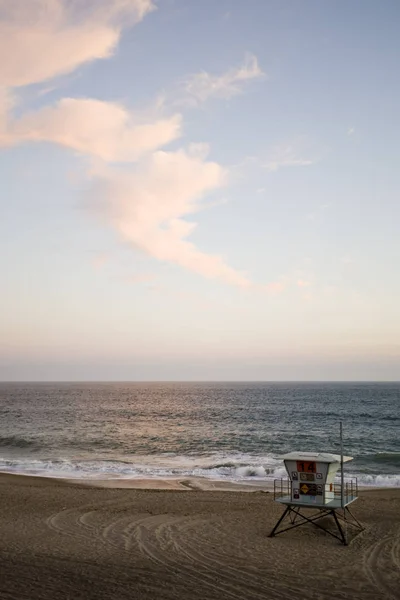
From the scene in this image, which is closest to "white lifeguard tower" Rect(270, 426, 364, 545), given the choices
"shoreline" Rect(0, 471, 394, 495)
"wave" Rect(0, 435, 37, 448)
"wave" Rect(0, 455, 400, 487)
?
"shoreline" Rect(0, 471, 394, 495)

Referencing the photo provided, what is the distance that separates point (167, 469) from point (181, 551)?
19810 millimetres

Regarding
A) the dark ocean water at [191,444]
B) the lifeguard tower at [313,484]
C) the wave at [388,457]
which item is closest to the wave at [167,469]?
the dark ocean water at [191,444]

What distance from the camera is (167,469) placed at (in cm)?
3297

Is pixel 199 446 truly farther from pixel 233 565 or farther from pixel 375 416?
pixel 375 416

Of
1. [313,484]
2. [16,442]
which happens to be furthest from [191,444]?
[313,484]

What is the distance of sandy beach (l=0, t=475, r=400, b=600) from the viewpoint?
34.5 ft

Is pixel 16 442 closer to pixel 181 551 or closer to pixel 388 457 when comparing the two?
pixel 388 457

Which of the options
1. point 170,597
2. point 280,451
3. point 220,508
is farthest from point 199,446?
point 170,597

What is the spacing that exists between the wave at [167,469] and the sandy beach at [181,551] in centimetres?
777

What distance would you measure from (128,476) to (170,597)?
70.8 feet

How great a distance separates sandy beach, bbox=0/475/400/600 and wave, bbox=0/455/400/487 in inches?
306

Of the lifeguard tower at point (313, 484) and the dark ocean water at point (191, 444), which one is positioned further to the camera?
the dark ocean water at point (191, 444)

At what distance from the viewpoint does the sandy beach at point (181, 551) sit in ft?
34.5

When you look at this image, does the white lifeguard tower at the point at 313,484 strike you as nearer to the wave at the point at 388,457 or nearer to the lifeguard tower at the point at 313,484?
the lifeguard tower at the point at 313,484
